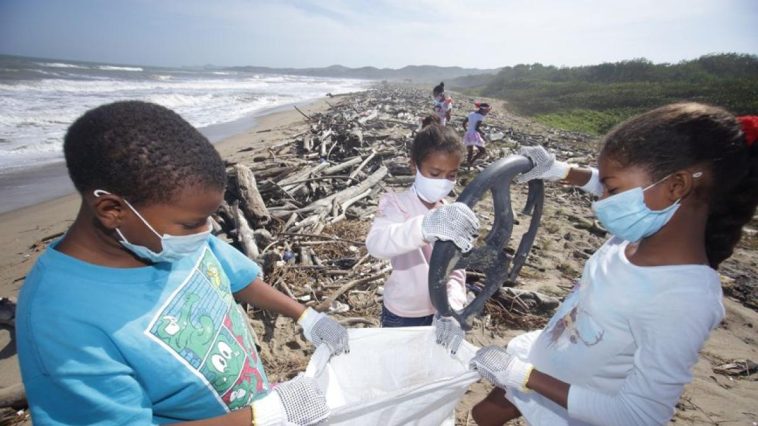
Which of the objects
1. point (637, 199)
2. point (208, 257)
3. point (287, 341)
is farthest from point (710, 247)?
point (287, 341)

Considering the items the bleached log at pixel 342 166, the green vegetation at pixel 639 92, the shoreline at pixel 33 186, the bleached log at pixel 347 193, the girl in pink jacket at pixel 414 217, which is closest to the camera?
the girl in pink jacket at pixel 414 217

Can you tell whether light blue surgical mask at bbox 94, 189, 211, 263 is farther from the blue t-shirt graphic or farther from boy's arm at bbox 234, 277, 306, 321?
boy's arm at bbox 234, 277, 306, 321

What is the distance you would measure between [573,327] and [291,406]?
1391 millimetres

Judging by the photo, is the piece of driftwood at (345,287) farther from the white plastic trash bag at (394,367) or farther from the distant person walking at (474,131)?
the distant person walking at (474,131)

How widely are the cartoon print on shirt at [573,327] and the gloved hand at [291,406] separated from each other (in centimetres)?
122

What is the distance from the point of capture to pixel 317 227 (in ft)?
18.8

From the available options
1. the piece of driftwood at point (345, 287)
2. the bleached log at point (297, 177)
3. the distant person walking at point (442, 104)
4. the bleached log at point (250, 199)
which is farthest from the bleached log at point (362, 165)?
the distant person walking at point (442, 104)

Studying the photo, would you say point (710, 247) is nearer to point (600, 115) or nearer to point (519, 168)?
point (519, 168)

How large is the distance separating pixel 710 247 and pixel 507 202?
863 mm

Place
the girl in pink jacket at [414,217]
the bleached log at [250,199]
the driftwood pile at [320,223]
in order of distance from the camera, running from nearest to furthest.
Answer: the girl in pink jacket at [414,217]
the driftwood pile at [320,223]
the bleached log at [250,199]

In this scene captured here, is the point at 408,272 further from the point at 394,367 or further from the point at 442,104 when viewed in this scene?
the point at 442,104

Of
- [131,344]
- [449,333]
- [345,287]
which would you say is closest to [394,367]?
[449,333]

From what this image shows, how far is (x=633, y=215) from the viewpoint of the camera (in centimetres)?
147

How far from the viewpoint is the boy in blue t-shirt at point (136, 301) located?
981 millimetres
